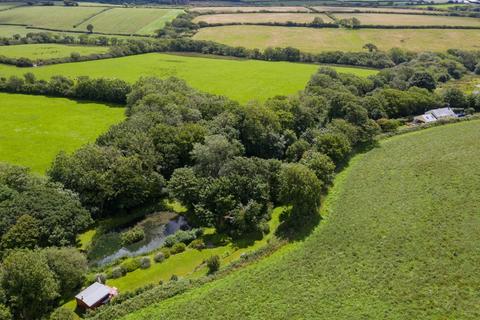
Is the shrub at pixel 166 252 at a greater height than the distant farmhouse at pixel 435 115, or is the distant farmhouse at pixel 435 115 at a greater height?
the distant farmhouse at pixel 435 115

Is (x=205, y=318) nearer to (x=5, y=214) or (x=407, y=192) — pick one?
(x=5, y=214)

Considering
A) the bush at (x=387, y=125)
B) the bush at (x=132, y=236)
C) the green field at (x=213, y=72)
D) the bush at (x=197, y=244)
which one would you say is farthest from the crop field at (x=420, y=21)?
the bush at (x=132, y=236)

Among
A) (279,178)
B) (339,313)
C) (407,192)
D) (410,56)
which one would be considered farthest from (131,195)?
(410,56)

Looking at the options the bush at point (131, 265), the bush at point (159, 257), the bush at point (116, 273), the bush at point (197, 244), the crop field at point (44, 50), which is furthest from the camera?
the crop field at point (44, 50)

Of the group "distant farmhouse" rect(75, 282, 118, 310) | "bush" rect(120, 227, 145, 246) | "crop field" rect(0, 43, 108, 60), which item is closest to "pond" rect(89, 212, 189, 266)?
"bush" rect(120, 227, 145, 246)

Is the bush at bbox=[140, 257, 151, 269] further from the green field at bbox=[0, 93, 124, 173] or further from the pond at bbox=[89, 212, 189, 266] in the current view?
the green field at bbox=[0, 93, 124, 173]

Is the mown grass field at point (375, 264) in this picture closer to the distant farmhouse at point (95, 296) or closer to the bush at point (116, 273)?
the distant farmhouse at point (95, 296)
